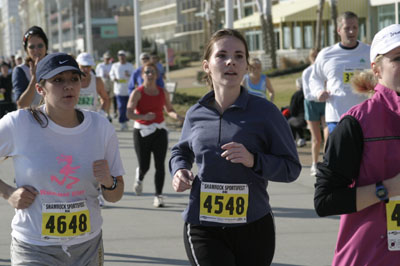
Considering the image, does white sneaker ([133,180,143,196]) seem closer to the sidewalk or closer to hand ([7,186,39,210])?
the sidewalk

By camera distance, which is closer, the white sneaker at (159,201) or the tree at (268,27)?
the white sneaker at (159,201)

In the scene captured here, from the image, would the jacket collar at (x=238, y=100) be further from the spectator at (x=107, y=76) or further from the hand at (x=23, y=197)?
the spectator at (x=107, y=76)

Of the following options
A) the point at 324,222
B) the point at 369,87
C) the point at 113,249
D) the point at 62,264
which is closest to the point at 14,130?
the point at 62,264

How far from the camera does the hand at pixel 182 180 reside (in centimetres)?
409

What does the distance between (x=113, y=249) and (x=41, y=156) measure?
11.1 feet

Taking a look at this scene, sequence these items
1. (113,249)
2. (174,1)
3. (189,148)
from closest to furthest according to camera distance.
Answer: (189,148)
(113,249)
(174,1)

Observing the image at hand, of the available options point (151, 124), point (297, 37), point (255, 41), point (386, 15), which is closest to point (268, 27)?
point (386, 15)

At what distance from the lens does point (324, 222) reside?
8336 millimetres

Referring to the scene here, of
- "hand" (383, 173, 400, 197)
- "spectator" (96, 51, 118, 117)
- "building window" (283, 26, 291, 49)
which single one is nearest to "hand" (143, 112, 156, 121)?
"hand" (383, 173, 400, 197)

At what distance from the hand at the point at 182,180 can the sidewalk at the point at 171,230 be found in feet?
8.69

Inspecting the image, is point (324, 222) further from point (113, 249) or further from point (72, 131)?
point (72, 131)

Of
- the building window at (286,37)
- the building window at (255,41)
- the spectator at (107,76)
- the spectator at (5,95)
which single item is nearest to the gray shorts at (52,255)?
the spectator at (5,95)

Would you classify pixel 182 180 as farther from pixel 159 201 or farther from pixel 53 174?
pixel 159 201

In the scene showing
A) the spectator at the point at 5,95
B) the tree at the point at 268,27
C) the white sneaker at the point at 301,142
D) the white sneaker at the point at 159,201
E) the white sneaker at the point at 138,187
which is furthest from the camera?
the tree at the point at 268,27
